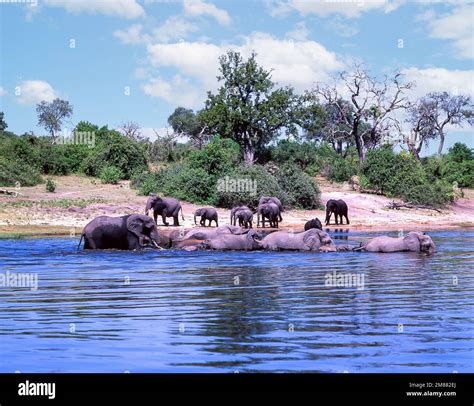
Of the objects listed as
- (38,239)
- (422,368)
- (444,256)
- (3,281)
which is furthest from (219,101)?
(422,368)

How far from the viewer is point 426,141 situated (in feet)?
227

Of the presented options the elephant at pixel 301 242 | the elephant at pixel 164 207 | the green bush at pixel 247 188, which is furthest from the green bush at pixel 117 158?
the elephant at pixel 301 242

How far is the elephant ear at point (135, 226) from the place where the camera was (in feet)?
67.1

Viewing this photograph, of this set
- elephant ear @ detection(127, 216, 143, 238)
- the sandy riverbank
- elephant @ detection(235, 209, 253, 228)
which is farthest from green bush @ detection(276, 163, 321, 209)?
elephant ear @ detection(127, 216, 143, 238)

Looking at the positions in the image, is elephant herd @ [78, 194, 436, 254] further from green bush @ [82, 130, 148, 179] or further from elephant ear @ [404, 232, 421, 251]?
green bush @ [82, 130, 148, 179]

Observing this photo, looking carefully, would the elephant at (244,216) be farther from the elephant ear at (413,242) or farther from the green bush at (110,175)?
the green bush at (110,175)

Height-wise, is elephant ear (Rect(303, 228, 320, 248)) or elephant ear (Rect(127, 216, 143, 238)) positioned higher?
elephant ear (Rect(127, 216, 143, 238))

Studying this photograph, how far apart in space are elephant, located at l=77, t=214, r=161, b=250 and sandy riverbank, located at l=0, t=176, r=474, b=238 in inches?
190

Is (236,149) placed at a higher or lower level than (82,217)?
higher

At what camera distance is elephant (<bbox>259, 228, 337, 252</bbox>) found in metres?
19.9

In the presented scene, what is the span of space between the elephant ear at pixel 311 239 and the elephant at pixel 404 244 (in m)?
0.94

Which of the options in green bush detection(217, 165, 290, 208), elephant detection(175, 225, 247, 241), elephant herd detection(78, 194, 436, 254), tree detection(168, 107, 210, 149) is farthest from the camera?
tree detection(168, 107, 210, 149)
